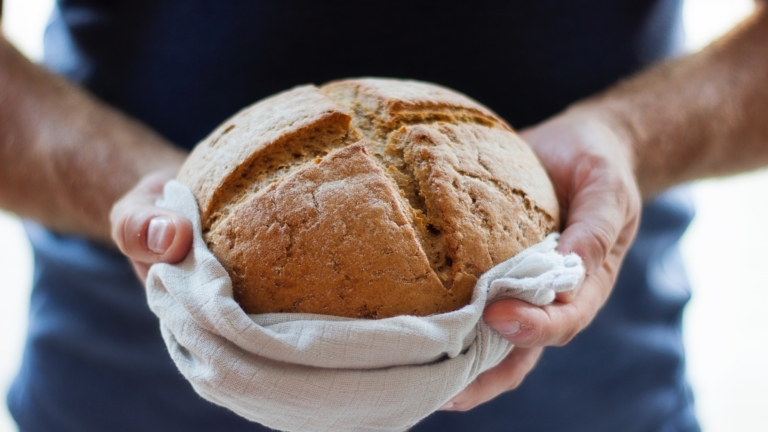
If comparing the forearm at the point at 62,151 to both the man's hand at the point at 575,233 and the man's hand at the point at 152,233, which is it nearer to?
the man's hand at the point at 152,233

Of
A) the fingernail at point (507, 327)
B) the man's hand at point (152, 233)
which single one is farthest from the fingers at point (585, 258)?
the man's hand at point (152, 233)

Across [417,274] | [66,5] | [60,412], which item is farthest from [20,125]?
[417,274]

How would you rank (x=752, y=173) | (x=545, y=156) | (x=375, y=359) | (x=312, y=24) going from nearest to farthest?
(x=375, y=359), (x=545, y=156), (x=312, y=24), (x=752, y=173)

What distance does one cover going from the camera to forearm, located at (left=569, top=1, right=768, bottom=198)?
1837mm

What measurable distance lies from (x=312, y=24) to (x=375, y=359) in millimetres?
1106

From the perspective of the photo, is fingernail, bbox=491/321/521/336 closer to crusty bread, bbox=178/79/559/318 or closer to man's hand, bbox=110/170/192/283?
crusty bread, bbox=178/79/559/318

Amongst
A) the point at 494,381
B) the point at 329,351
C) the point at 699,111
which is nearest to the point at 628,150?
the point at 699,111

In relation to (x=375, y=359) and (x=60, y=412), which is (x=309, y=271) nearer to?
(x=375, y=359)

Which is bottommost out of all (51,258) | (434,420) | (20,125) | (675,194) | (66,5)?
(434,420)

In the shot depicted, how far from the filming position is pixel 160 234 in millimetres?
1137

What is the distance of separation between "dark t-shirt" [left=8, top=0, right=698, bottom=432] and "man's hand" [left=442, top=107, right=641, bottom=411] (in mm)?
320

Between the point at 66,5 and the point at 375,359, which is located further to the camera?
the point at 66,5

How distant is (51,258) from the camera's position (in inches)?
77.2

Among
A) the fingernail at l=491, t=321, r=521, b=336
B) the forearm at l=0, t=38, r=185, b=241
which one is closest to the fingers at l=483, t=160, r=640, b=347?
the fingernail at l=491, t=321, r=521, b=336
